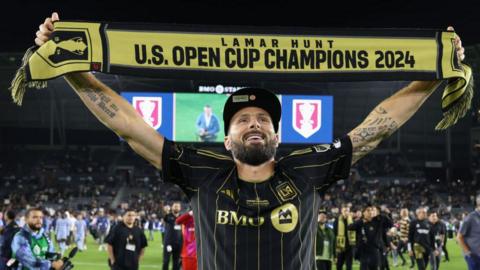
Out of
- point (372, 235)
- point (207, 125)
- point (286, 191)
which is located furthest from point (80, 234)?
point (286, 191)

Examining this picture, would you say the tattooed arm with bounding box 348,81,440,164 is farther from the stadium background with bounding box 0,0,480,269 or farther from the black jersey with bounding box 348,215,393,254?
the stadium background with bounding box 0,0,480,269

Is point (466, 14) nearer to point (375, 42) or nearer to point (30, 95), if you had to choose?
point (375, 42)

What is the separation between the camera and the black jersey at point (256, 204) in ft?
9.58

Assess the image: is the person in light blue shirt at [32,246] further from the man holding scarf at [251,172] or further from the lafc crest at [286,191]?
the lafc crest at [286,191]

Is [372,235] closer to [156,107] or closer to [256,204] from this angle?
[256,204]

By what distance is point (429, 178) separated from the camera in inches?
1950

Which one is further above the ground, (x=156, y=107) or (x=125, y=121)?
(x=156, y=107)

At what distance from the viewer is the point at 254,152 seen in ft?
9.72

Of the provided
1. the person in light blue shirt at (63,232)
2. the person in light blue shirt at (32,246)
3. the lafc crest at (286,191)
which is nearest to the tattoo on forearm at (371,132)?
the lafc crest at (286,191)

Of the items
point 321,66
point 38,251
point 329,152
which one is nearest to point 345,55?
point 321,66

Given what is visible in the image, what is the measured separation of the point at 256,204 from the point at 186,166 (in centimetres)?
44

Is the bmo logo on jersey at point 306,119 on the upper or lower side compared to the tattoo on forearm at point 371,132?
upper

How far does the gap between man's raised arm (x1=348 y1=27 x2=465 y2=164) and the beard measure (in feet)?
1.82

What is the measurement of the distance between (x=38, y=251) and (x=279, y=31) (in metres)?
5.40
